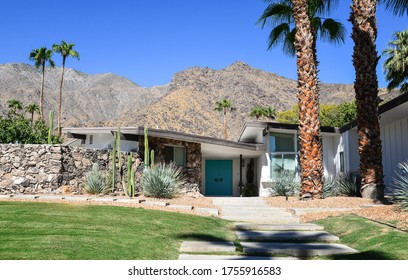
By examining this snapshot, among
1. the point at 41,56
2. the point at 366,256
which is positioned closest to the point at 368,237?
the point at 366,256

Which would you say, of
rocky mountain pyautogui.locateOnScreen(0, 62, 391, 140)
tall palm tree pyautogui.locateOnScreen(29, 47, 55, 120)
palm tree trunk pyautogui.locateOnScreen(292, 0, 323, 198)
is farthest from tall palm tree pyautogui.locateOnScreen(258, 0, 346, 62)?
rocky mountain pyautogui.locateOnScreen(0, 62, 391, 140)

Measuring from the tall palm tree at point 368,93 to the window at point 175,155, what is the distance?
390 inches

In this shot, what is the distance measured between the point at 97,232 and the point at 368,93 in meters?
11.0

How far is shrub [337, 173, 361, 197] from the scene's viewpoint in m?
17.9

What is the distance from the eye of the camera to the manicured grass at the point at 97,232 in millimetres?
6492

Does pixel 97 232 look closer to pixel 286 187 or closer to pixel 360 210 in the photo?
pixel 360 210

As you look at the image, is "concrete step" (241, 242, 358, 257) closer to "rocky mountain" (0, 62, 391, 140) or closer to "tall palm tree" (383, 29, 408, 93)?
"tall palm tree" (383, 29, 408, 93)

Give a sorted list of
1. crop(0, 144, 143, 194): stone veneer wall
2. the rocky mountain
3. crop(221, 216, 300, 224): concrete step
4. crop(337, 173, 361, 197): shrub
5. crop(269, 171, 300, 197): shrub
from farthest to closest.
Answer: the rocky mountain < crop(269, 171, 300, 197): shrub < crop(337, 173, 361, 197): shrub < crop(0, 144, 143, 194): stone veneer wall < crop(221, 216, 300, 224): concrete step

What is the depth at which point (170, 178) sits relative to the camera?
55.3 ft

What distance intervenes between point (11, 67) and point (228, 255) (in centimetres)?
15130

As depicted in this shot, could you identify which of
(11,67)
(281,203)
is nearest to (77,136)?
(281,203)

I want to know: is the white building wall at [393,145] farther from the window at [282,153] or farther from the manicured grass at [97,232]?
the manicured grass at [97,232]

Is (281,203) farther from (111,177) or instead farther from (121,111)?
(121,111)

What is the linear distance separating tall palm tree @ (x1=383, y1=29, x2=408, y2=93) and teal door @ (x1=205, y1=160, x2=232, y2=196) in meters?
11.0
